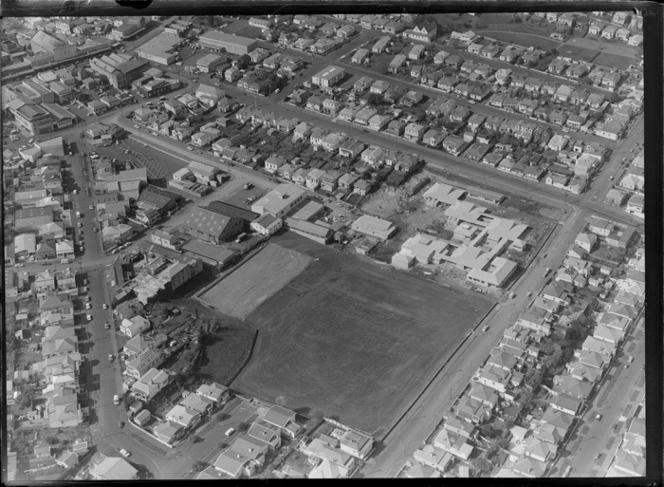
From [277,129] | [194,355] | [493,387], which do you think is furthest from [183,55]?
[493,387]

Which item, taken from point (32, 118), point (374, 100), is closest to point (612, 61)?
point (374, 100)

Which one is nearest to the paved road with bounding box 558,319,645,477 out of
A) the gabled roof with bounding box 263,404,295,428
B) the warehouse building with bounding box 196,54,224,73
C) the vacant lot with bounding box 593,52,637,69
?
the gabled roof with bounding box 263,404,295,428

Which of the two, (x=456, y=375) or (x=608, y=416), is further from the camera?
(x=456, y=375)

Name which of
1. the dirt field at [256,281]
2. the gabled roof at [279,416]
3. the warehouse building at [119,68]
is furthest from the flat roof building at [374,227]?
the warehouse building at [119,68]

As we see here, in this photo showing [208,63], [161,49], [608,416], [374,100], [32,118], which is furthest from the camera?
[161,49]

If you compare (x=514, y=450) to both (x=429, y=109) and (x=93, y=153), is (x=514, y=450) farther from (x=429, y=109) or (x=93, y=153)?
(x=93, y=153)

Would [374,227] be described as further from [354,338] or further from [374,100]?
[374,100]
